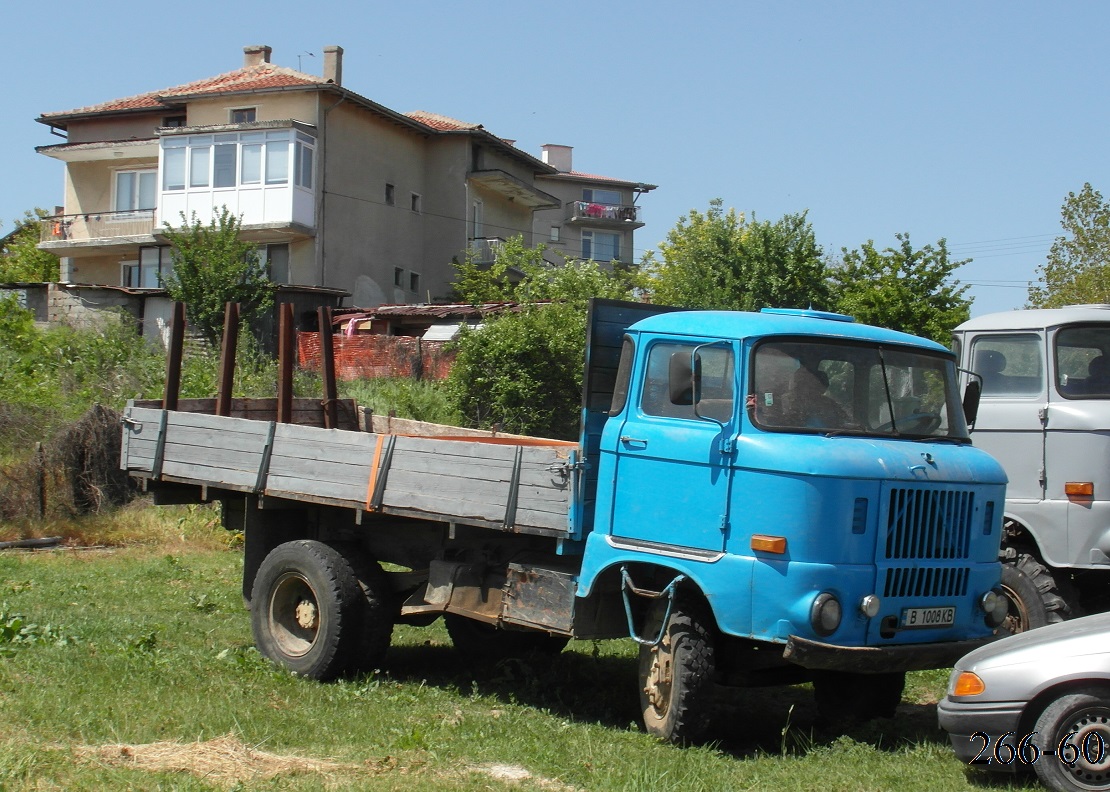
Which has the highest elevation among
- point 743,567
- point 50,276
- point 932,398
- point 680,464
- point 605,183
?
point 605,183

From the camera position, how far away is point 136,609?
38.3 ft

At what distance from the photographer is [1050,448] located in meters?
9.11

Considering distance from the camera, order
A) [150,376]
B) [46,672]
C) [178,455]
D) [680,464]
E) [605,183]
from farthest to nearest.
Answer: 1. [605,183]
2. [150,376]
3. [178,455]
4. [46,672]
5. [680,464]

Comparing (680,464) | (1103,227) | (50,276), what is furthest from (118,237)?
(680,464)

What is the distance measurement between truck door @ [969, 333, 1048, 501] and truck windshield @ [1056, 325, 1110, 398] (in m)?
0.13

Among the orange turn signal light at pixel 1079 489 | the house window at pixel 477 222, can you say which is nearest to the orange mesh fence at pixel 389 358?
the house window at pixel 477 222

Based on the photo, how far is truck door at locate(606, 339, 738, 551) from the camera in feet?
22.6

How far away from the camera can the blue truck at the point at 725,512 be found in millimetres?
6566

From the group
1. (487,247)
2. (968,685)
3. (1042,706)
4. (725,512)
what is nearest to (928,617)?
(968,685)

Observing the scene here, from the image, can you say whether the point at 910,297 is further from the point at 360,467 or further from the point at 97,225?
the point at 97,225

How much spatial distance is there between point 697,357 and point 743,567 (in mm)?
1213

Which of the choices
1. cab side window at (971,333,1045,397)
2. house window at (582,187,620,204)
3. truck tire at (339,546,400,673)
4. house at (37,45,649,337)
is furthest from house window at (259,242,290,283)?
house window at (582,187,620,204)

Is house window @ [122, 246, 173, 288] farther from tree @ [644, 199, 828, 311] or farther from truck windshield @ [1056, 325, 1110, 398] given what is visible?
truck windshield @ [1056, 325, 1110, 398]

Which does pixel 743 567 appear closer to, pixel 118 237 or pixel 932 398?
pixel 932 398
